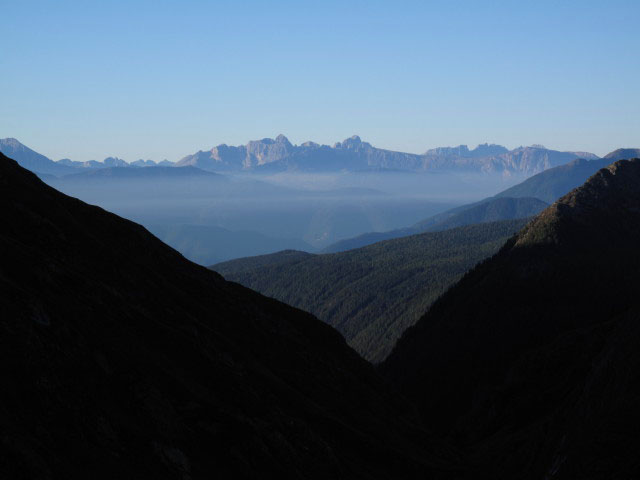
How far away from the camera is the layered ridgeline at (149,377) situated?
36.9 metres

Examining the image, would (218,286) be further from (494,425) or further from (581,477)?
(581,477)

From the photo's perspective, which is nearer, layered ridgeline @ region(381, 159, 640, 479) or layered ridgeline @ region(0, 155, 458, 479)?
layered ridgeline @ region(0, 155, 458, 479)

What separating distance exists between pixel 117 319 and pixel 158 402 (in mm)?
11955

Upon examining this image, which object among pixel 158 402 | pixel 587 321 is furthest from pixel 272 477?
pixel 587 321

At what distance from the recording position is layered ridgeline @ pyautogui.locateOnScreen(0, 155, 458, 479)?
1453 inches

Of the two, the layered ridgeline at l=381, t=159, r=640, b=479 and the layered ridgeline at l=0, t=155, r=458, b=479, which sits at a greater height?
the layered ridgeline at l=0, t=155, r=458, b=479

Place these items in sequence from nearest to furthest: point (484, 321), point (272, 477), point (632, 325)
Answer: point (272, 477) → point (632, 325) → point (484, 321)

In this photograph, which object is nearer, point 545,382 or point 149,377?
point 149,377

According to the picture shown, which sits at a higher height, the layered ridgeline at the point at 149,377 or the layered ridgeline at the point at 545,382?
the layered ridgeline at the point at 149,377

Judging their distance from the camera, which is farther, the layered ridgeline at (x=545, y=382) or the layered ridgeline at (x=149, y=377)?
the layered ridgeline at (x=545, y=382)

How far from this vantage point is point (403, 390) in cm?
17338

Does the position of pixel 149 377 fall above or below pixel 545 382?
above

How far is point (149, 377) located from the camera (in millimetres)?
46906

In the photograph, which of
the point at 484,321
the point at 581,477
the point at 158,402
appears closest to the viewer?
the point at 158,402
